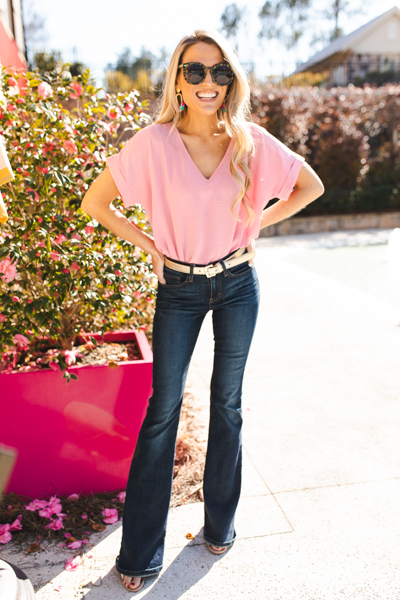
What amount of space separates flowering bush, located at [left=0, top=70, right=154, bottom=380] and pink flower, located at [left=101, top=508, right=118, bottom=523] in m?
0.65

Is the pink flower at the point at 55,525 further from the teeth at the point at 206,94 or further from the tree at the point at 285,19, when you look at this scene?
the tree at the point at 285,19

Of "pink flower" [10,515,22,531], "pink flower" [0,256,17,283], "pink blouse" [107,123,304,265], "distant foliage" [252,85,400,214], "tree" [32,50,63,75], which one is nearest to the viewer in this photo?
"pink blouse" [107,123,304,265]

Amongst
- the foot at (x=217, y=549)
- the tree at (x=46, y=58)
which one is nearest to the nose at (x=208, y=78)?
the foot at (x=217, y=549)

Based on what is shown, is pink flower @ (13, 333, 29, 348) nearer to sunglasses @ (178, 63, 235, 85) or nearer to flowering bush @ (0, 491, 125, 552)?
flowering bush @ (0, 491, 125, 552)

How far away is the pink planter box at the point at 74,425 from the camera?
7.34 ft

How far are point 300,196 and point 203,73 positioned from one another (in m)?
0.58

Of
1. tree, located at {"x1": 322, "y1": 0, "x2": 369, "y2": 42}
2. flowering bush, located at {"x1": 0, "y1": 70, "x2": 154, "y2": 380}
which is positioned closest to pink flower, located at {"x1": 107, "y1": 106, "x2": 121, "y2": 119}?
flowering bush, located at {"x1": 0, "y1": 70, "x2": 154, "y2": 380}

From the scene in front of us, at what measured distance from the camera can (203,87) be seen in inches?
71.2

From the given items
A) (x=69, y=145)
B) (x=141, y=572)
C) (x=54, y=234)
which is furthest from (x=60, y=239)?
(x=141, y=572)

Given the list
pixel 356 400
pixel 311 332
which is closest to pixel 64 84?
pixel 356 400

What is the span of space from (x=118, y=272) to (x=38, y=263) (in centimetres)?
34

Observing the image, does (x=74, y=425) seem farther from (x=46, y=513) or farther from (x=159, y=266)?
(x=159, y=266)

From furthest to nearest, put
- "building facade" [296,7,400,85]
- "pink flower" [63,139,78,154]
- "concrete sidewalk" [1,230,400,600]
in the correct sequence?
"building facade" [296,7,400,85] → "pink flower" [63,139,78,154] → "concrete sidewalk" [1,230,400,600]

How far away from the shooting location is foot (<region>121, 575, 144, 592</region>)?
1.87m
